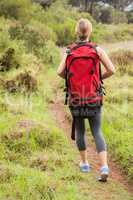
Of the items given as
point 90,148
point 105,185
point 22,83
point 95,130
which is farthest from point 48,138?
point 22,83

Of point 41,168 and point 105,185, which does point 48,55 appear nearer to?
point 41,168

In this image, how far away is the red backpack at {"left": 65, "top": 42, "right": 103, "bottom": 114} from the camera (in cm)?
565

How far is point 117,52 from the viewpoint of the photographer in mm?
15578

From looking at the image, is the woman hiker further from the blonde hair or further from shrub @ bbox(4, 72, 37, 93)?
shrub @ bbox(4, 72, 37, 93)

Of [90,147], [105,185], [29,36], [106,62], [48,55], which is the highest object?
[106,62]

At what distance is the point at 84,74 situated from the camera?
5.66 m

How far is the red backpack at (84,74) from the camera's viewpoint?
565cm

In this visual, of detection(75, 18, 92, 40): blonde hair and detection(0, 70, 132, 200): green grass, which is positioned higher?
detection(75, 18, 92, 40): blonde hair

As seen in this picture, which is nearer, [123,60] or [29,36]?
[123,60]

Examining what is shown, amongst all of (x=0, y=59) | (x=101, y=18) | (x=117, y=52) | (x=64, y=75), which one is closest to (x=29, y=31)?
(x=117, y=52)

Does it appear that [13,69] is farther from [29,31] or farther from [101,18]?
[101,18]

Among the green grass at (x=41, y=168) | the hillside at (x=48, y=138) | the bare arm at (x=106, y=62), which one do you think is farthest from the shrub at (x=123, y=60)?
the bare arm at (x=106, y=62)

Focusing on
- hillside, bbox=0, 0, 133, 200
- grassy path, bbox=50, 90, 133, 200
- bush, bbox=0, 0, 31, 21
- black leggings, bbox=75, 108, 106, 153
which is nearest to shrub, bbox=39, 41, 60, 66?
hillside, bbox=0, 0, 133, 200

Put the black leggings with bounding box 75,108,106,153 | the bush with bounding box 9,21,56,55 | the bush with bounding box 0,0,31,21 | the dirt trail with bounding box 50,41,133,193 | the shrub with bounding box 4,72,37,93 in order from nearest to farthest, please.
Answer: the black leggings with bounding box 75,108,106,153, the dirt trail with bounding box 50,41,133,193, the shrub with bounding box 4,72,37,93, the bush with bounding box 9,21,56,55, the bush with bounding box 0,0,31,21
